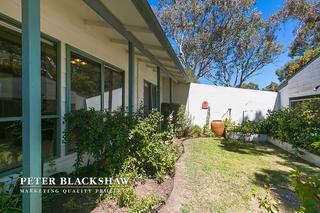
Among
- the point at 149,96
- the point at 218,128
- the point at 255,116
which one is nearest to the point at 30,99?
the point at 149,96

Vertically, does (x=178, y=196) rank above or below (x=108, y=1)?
below

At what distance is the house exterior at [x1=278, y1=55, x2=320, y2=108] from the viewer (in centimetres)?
756

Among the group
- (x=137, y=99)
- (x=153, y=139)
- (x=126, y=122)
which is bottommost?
(x=153, y=139)

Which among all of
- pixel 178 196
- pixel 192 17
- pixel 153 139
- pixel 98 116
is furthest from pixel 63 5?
pixel 192 17

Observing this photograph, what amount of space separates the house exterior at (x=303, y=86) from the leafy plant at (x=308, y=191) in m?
7.48

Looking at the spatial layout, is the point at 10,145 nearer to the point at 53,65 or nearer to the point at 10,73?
the point at 10,73

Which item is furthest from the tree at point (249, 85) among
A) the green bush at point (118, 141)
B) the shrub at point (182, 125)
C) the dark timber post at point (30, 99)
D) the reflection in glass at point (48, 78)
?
the dark timber post at point (30, 99)

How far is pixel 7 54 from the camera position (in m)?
2.66

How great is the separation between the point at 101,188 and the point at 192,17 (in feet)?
54.2

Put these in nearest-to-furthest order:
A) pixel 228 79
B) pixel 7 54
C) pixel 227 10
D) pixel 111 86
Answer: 1. pixel 7 54
2. pixel 111 86
3. pixel 227 10
4. pixel 228 79

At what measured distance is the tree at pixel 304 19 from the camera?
1546 centimetres

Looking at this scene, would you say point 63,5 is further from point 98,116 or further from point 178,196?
point 178,196

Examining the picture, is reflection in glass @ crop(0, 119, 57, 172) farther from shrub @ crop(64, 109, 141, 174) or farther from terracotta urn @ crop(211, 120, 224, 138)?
terracotta urn @ crop(211, 120, 224, 138)

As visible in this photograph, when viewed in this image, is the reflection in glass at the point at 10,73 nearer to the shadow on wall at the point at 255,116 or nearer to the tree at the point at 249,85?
the shadow on wall at the point at 255,116
